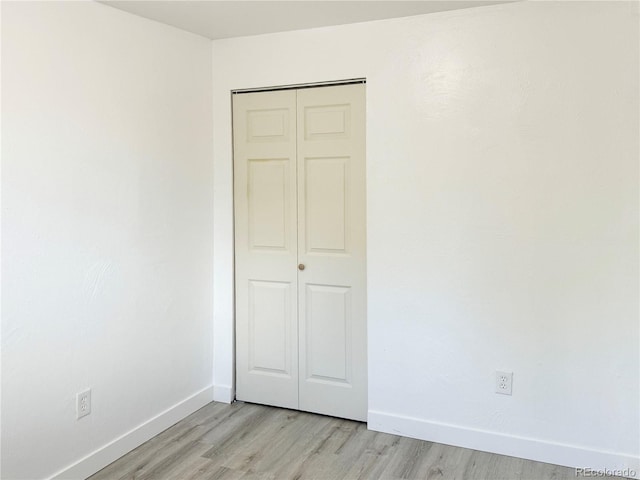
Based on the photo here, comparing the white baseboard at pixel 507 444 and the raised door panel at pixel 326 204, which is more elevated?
the raised door panel at pixel 326 204

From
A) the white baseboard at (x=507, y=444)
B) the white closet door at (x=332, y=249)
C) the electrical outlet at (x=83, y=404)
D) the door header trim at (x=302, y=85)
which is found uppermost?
the door header trim at (x=302, y=85)

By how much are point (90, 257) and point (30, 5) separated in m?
1.08

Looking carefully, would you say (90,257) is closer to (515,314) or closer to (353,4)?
(353,4)

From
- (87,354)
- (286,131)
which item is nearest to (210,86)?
(286,131)

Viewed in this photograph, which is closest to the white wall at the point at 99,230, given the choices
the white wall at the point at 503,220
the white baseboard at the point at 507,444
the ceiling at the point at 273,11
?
the ceiling at the point at 273,11

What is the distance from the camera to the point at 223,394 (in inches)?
130

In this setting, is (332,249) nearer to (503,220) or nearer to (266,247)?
(266,247)

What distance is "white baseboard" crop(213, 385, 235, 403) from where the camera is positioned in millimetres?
3279

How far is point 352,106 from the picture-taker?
2902 millimetres

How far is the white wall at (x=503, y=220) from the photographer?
94.0 inches

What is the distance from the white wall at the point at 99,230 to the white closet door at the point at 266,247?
22 cm

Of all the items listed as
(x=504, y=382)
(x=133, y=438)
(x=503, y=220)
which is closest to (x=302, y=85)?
(x=503, y=220)

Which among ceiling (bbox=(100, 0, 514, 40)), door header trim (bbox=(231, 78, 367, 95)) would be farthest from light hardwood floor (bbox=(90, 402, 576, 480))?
ceiling (bbox=(100, 0, 514, 40))

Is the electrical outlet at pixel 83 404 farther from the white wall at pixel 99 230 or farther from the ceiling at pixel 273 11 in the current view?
the ceiling at pixel 273 11
